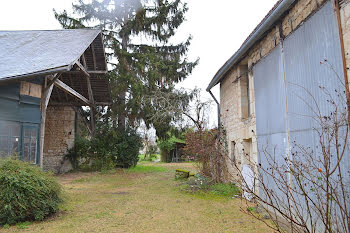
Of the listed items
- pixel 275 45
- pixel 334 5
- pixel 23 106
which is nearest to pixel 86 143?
pixel 23 106

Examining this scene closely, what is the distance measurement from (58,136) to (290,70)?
524 inches

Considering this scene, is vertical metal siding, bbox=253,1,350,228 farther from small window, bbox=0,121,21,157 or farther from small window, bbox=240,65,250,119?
small window, bbox=0,121,21,157

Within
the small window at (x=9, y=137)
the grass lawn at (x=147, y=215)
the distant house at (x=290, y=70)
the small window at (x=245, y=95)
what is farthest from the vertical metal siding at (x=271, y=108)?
the small window at (x=9, y=137)

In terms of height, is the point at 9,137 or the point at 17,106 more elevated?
the point at 17,106

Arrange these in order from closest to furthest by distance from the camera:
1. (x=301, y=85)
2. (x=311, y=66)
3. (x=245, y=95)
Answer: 1. (x=311, y=66)
2. (x=301, y=85)
3. (x=245, y=95)

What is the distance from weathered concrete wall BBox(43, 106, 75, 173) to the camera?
46.9 ft

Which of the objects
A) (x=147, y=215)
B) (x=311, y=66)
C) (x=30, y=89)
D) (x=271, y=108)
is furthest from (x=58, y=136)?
(x=311, y=66)

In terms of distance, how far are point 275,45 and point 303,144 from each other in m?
2.28

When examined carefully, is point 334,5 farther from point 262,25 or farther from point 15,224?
point 15,224

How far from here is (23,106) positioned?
359 inches

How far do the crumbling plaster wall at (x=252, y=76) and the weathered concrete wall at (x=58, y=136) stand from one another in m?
9.36

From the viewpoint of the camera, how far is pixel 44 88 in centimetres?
991

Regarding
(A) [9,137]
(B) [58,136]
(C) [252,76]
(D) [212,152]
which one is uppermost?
(C) [252,76]

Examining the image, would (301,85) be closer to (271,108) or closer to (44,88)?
(271,108)
